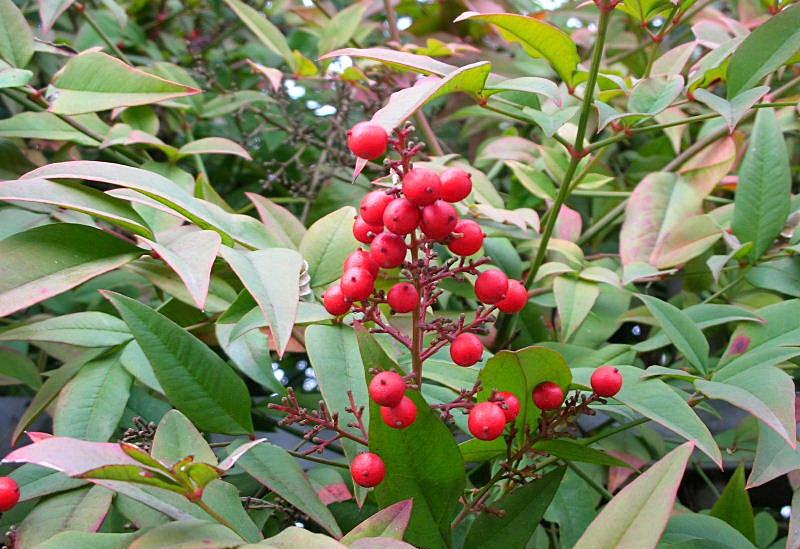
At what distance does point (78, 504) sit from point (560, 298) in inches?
17.6

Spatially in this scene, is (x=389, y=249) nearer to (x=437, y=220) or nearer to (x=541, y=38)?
(x=437, y=220)

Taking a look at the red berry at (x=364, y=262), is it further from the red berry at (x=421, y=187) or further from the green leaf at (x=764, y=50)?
the green leaf at (x=764, y=50)

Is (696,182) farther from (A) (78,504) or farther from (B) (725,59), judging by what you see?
(A) (78,504)

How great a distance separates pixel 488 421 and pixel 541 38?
315mm

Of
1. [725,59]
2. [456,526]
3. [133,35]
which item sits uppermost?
[725,59]

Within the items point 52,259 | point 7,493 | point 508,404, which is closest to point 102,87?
point 52,259

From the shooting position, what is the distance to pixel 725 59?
71cm

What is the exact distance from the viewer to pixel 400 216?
0.47 metres

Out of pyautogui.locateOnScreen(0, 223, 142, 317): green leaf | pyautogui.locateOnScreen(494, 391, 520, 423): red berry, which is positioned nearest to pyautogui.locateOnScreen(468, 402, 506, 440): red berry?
pyautogui.locateOnScreen(494, 391, 520, 423): red berry

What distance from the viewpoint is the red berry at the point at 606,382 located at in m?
0.53

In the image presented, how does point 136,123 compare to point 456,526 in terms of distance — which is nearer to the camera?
point 456,526

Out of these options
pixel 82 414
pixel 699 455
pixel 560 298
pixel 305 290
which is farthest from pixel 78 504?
pixel 699 455

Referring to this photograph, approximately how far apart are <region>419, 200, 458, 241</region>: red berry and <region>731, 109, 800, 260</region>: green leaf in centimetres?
43

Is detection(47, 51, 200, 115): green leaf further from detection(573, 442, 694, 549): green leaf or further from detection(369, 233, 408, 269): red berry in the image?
detection(573, 442, 694, 549): green leaf
